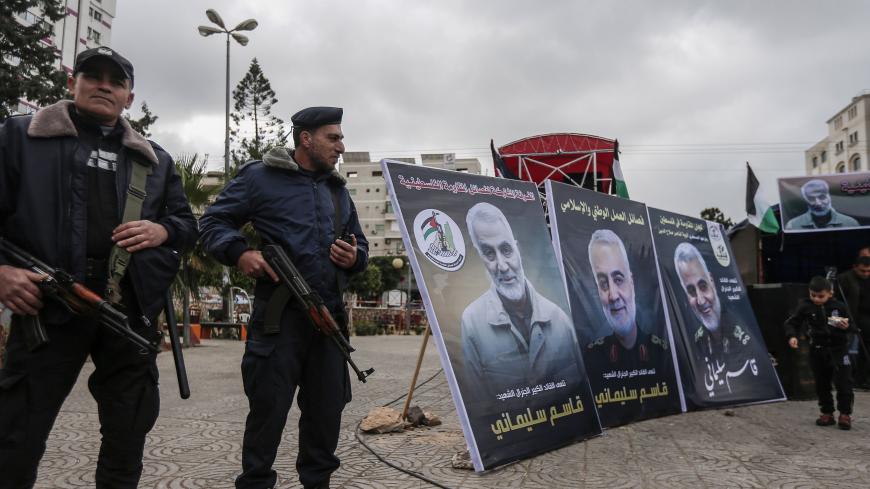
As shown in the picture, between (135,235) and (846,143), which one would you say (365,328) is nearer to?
(135,235)

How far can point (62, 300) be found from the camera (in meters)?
1.94

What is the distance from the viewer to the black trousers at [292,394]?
2.63 m

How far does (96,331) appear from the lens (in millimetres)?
2098

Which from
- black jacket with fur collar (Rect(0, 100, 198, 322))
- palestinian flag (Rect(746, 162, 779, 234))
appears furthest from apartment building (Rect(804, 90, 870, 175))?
black jacket with fur collar (Rect(0, 100, 198, 322))

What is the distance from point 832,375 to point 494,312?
3913 mm

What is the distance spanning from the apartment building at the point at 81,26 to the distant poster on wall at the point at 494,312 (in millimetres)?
53411

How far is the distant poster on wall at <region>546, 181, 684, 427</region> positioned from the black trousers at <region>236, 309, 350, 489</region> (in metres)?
2.69

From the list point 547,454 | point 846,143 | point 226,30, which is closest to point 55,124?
point 547,454

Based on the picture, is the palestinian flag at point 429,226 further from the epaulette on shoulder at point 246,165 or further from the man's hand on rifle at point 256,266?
the man's hand on rifle at point 256,266

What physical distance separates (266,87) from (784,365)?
107 feet

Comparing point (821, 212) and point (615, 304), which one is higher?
point (821, 212)

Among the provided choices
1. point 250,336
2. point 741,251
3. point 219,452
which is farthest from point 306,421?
point 741,251

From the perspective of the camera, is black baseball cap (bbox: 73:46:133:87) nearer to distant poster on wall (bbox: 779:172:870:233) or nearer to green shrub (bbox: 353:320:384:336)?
distant poster on wall (bbox: 779:172:870:233)

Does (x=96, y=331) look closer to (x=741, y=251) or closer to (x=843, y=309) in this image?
(x=843, y=309)
